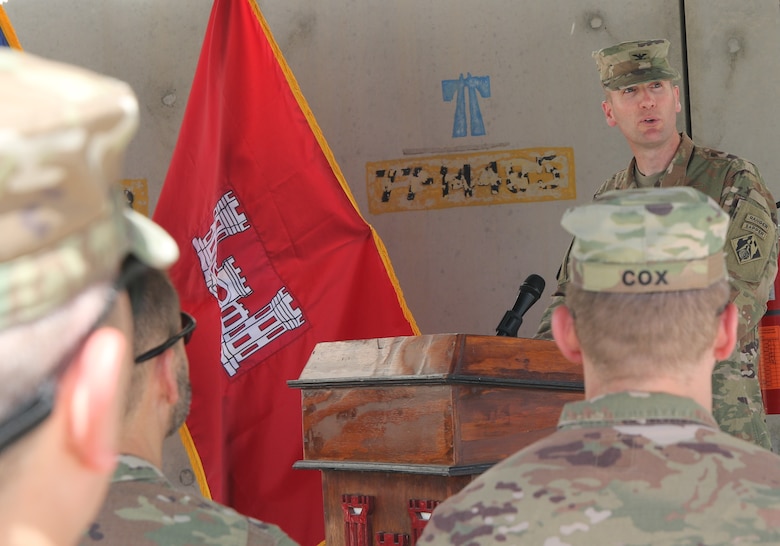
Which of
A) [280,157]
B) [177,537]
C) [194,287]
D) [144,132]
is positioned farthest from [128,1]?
[177,537]

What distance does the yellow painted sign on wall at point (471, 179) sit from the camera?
379 cm

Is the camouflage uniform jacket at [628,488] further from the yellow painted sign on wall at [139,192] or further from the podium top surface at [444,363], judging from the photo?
the yellow painted sign on wall at [139,192]

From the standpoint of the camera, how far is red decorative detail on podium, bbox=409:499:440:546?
2195mm

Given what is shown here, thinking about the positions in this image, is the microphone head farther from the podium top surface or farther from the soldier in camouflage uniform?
the podium top surface

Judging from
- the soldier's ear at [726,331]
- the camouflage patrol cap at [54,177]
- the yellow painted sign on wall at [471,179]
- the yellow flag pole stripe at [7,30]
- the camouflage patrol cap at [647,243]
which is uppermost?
the yellow flag pole stripe at [7,30]

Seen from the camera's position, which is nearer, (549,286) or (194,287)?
(194,287)

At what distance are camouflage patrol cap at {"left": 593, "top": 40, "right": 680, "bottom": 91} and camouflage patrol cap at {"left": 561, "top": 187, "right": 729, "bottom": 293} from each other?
1.70 m

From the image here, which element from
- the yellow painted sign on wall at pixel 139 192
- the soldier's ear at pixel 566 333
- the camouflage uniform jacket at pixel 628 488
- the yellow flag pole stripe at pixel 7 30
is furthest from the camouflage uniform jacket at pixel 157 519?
the yellow painted sign on wall at pixel 139 192

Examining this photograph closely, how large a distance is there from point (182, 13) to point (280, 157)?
870 mm

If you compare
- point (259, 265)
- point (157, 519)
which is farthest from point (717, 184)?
point (157, 519)

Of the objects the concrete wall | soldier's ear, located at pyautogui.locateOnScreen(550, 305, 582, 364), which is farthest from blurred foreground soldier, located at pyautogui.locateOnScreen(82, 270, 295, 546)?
the concrete wall

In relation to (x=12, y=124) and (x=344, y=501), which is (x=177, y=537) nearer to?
(x=12, y=124)

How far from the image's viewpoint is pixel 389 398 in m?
2.25

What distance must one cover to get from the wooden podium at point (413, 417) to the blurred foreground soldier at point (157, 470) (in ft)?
2.79
